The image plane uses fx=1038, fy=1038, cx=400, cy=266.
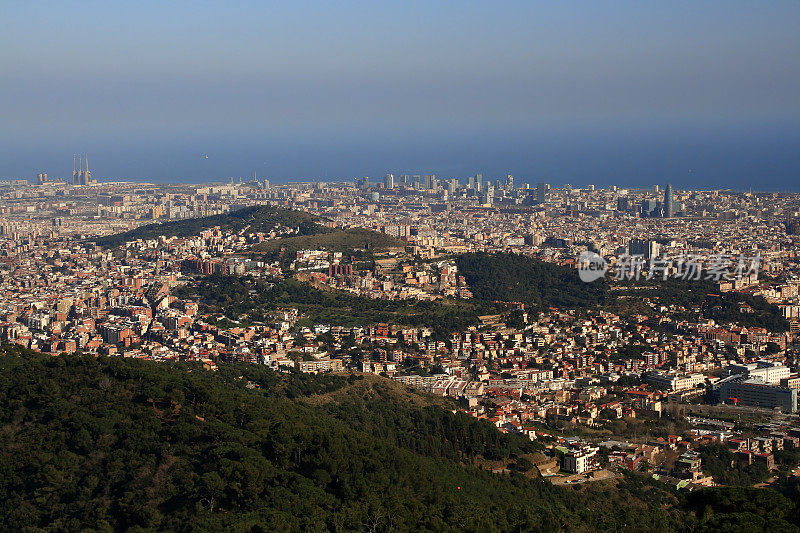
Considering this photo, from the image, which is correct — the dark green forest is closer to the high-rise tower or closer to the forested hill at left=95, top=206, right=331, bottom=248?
the forested hill at left=95, top=206, right=331, bottom=248

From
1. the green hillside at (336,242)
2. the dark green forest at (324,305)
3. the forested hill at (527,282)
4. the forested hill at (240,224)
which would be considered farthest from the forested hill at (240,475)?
the forested hill at (240,224)

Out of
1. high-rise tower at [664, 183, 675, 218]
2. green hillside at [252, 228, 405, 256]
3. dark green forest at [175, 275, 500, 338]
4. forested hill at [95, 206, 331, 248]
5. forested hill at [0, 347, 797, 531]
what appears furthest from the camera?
high-rise tower at [664, 183, 675, 218]

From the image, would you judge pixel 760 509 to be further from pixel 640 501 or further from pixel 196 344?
pixel 196 344

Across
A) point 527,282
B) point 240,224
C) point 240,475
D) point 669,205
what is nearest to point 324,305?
point 527,282

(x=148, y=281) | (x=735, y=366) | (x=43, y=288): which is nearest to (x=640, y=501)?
(x=735, y=366)

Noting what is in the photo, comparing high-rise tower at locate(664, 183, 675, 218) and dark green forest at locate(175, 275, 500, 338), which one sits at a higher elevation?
high-rise tower at locate(664, 183, 675, 218)

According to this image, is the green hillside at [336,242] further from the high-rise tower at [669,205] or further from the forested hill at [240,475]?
the forested hill at [240,475]

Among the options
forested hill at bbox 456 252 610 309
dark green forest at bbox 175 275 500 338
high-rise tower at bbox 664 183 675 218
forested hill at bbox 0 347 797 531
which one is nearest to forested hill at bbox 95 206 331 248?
forested hill at bbox 456 252 610 309
